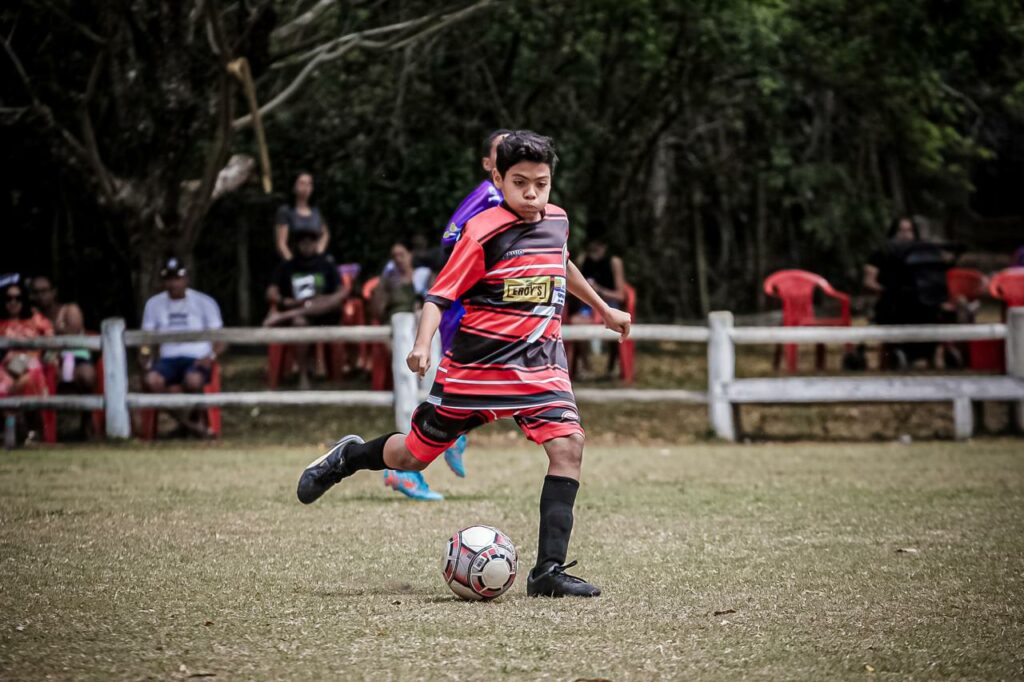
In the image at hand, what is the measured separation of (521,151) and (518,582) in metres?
1.90

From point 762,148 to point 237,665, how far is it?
19873 millimetres

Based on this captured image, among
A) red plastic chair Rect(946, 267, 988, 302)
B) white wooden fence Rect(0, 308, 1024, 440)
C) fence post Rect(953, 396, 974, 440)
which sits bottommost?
fence post Rect(953, 396, 974, 440)

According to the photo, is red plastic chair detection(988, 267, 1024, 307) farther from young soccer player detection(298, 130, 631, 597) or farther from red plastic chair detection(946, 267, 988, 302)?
young soccer player detection(298, 130, 631, 597)

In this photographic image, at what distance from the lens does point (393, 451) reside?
646 cm

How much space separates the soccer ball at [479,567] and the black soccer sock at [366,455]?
0.95 metres

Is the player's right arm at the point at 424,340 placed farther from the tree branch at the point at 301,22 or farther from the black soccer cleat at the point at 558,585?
the tree branch at the point at 301,22

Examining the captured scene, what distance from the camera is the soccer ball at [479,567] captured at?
558 cm

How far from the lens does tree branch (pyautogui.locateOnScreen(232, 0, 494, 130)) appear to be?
15789 mm

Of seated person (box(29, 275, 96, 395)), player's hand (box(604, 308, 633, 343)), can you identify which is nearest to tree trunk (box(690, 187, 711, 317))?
seated person (box(29, 275, 96, 395))

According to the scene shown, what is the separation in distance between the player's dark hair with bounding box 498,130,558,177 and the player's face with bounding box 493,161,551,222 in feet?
0.06

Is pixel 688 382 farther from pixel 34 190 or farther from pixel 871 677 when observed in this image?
pixel 871 677

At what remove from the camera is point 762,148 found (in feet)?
76.4

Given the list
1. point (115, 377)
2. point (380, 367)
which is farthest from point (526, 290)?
point (380, 367)

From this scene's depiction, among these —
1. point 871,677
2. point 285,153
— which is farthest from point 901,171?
point 871,677
